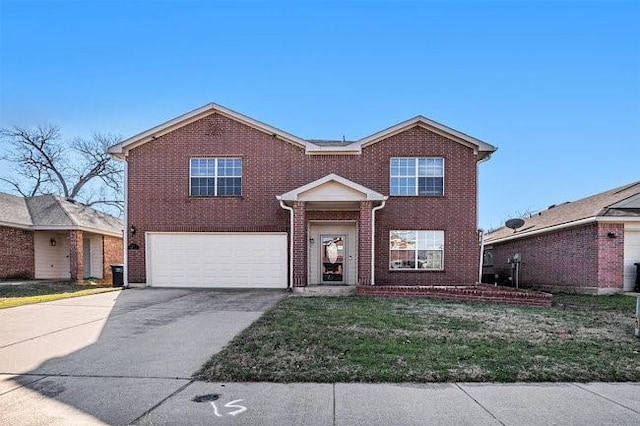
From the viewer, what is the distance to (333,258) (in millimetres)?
→ 15859

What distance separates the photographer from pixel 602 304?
39.8 feet

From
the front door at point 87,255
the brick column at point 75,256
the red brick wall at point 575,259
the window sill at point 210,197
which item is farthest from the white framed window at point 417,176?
the front door at point 87,255

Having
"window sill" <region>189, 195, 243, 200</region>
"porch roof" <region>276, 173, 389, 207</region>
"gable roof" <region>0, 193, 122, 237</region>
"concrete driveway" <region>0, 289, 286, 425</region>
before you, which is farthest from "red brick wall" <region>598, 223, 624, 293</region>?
"gable roof" <region>0, 193, 122, 237</region>

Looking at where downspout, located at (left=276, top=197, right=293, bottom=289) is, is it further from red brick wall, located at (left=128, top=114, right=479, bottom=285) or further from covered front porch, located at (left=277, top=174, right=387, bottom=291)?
red brick wall, located at (left=128, top=114, right=479, bottom=285)

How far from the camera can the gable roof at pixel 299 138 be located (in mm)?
15266

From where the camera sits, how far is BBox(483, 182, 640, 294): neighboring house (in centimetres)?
1523

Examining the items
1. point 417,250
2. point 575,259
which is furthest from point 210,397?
point 575,259

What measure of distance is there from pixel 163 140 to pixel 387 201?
8693 millimetres

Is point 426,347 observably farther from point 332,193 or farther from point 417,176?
point 417,176

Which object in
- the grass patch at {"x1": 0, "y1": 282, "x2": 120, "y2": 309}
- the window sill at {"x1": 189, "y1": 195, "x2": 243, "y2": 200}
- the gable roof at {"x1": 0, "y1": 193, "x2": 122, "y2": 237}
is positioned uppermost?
the window sill at {"x1": 189, "y1": 195, "x2": 243, "y2": 200}

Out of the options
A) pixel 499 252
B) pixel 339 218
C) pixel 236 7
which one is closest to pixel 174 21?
pixel 236 7

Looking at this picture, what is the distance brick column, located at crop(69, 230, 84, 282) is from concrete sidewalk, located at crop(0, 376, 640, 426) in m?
16.3

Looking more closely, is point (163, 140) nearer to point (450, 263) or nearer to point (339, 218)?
point (339, 218)

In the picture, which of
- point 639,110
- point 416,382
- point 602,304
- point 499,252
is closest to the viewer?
point 416,382
